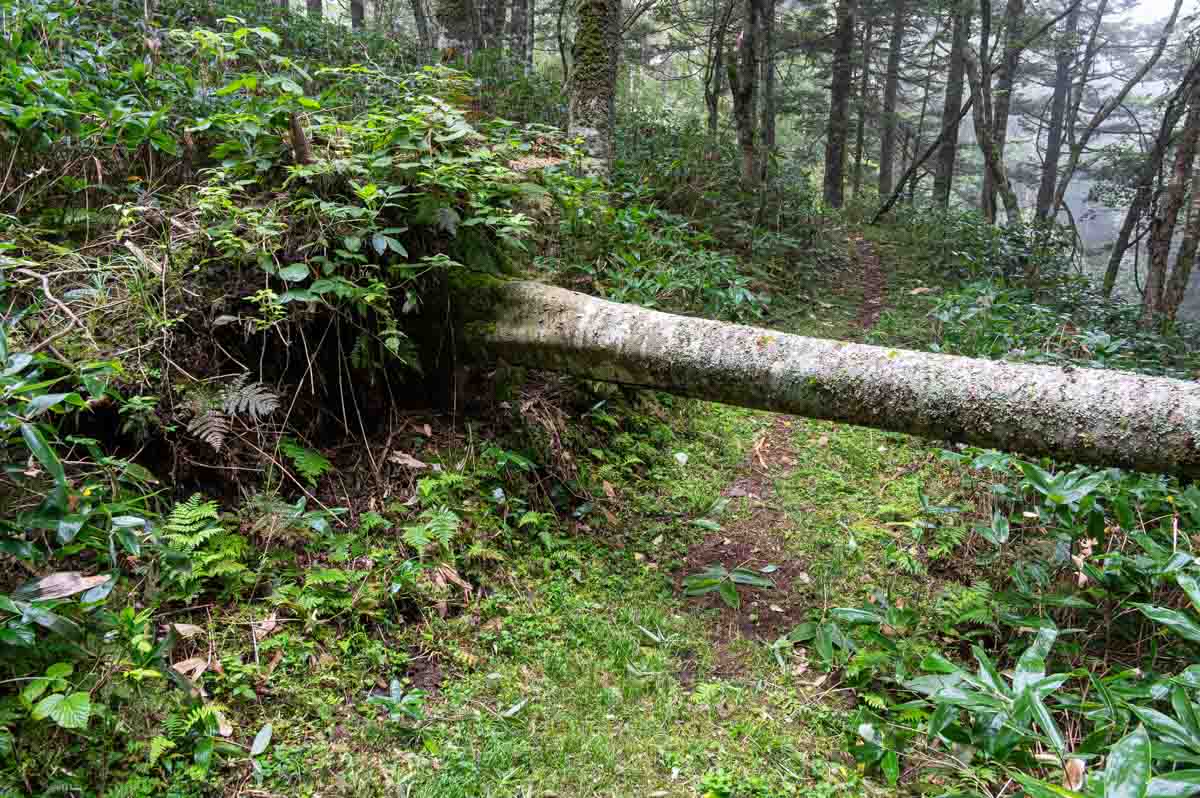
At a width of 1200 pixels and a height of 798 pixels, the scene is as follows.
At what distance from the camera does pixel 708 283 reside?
21.3 feet

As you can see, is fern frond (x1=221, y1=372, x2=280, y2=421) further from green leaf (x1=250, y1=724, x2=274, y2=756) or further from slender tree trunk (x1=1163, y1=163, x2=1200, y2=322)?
slender tree trunk (x1=1163, y1=163, x2=1200, y2=322)

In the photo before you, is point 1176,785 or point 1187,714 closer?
point 1176,785

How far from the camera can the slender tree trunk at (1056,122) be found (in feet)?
58.1

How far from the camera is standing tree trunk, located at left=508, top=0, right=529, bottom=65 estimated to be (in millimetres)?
12047

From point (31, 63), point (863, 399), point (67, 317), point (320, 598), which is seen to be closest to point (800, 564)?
point (863, 399)

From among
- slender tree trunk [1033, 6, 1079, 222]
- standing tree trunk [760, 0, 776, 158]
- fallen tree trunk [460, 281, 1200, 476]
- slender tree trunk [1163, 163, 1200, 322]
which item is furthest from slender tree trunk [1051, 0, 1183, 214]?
fallen tree trunk [460, 281, 1200, 476]

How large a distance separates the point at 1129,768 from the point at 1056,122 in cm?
2798

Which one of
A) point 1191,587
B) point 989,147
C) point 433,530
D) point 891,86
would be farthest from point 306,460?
point 891,86

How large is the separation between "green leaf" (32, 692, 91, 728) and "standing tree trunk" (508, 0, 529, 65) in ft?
36.8

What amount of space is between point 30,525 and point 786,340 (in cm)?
315

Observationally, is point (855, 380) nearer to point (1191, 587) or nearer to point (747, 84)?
point (1191, 587)

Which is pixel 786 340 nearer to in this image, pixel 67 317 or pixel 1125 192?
pixel 67 317

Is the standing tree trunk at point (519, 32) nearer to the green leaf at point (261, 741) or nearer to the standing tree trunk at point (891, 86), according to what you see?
the standing tree trunk at point (891, 86)

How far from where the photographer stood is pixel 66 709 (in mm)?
1786
